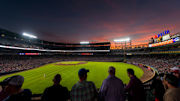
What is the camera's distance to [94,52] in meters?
67.1

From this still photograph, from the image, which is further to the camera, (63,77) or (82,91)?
(63,77)

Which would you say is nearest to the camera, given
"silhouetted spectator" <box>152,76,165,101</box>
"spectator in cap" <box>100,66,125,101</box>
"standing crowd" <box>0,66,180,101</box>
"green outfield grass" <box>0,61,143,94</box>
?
"standing crowd" <box>0,66,180,101</box>

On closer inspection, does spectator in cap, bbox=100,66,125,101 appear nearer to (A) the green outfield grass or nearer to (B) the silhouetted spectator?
(B) the silhouetted spectator

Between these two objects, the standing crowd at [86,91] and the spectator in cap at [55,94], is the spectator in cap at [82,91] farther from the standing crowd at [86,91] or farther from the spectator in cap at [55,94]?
the spectator in cap at [55,94]

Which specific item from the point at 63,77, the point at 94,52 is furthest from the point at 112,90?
the point at 94,52

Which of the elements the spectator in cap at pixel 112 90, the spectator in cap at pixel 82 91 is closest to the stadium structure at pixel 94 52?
the spectator in cap at pixel 112 90

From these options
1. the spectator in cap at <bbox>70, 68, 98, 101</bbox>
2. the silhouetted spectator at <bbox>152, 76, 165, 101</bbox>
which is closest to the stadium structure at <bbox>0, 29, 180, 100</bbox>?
the silhouetted spectator at <bbox>152, 76, 165, 101</bbox>

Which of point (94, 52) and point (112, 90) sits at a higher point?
point (94, 52)

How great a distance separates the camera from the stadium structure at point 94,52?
23458 mm

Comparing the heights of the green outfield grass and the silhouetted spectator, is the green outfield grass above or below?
below

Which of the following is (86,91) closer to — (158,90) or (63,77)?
(158,90)

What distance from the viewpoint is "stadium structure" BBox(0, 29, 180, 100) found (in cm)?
2346

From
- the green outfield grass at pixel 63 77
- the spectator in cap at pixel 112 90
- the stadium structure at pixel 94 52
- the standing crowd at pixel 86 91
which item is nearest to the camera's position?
the standing crowd at pixel 86 91

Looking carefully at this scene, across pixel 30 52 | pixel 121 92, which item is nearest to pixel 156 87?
pixel 121 92
